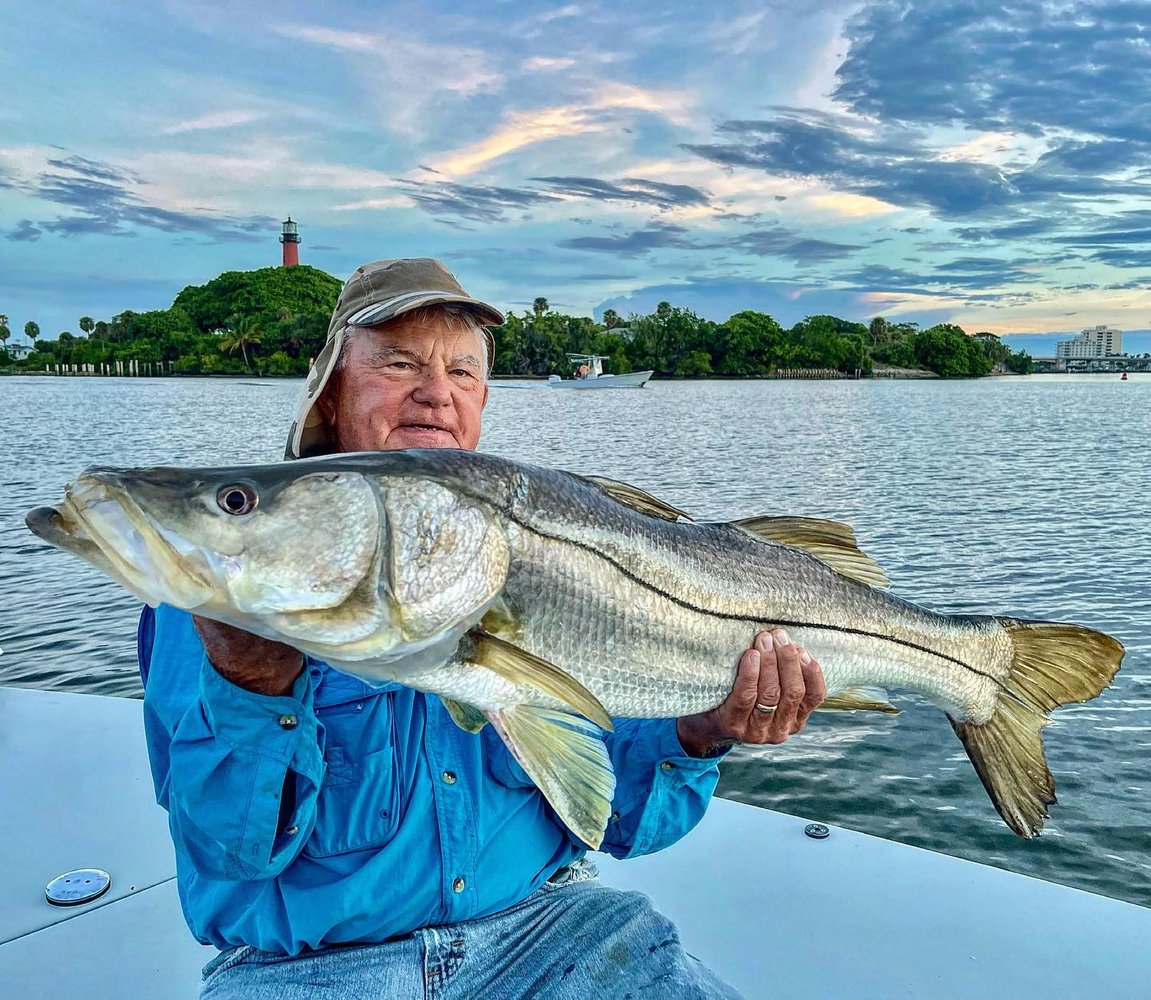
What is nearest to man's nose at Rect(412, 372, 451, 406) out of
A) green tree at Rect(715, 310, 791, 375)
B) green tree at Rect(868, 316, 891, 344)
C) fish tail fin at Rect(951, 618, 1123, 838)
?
fish tail fin at Rect(951, 618, 1123, 838)

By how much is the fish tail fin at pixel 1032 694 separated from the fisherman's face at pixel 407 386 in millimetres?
2054

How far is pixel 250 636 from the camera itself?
2193 mm

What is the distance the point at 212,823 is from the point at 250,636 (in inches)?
20.4

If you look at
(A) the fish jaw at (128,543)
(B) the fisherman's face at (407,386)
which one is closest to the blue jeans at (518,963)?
(A) the fish jaw at (128,543)

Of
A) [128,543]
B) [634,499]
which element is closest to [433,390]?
[634,499]

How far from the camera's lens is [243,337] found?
134125 millimetres

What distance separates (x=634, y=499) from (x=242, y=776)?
124 centimetres

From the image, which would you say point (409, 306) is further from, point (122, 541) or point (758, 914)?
point (758, 914)

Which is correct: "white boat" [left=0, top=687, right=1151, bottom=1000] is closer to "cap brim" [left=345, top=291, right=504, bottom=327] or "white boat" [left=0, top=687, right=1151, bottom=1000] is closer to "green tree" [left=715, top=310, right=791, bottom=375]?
"cap brim" [left=345, top=291, right=504, bottom=327]

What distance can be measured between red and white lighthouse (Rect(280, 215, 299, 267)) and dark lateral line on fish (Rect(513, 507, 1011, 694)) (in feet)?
579

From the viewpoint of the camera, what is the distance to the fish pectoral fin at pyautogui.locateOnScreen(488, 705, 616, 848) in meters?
2.28

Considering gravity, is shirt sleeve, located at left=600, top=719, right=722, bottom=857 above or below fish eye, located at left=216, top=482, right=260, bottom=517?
below

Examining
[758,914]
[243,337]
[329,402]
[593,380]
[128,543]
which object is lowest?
[758,914]

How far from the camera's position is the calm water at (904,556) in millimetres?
7844
